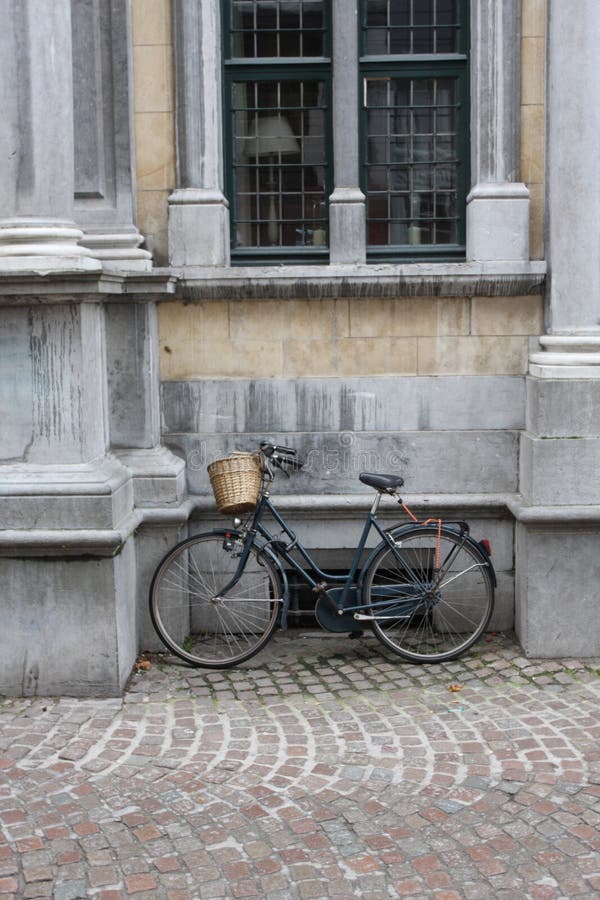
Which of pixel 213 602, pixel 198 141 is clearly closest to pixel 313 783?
pixel 213 602

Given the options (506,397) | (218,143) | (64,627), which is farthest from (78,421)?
(506,397)

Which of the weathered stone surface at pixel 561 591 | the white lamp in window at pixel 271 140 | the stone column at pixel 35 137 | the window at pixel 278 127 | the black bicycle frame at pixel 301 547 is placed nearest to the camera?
the stone column at pixel 35 137

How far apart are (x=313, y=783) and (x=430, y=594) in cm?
182

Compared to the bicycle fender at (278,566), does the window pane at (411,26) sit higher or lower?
higher

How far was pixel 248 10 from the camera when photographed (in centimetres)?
700

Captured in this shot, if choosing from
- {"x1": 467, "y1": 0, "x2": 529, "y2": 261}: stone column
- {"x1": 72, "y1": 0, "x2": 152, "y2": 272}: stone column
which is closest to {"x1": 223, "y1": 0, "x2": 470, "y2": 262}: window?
{"x1": 467, "y1": 0, "x2": 529, "y2": 261}: stone column

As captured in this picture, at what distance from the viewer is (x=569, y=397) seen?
21.3 ft

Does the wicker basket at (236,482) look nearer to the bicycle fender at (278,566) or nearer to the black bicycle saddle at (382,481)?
the bicycle fender at (278,566)

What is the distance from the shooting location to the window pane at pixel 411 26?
6.96 m

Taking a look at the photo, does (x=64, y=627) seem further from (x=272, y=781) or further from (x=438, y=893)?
(x=438, y=893)

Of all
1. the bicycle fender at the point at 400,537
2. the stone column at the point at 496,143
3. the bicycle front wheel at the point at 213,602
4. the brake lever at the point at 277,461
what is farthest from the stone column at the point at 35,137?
the stone column at the point at 496,143

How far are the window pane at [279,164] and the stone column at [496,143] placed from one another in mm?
1005

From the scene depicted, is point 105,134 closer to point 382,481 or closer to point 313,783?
point 382,481

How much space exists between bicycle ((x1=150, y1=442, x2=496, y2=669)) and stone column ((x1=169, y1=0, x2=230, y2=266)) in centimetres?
141
